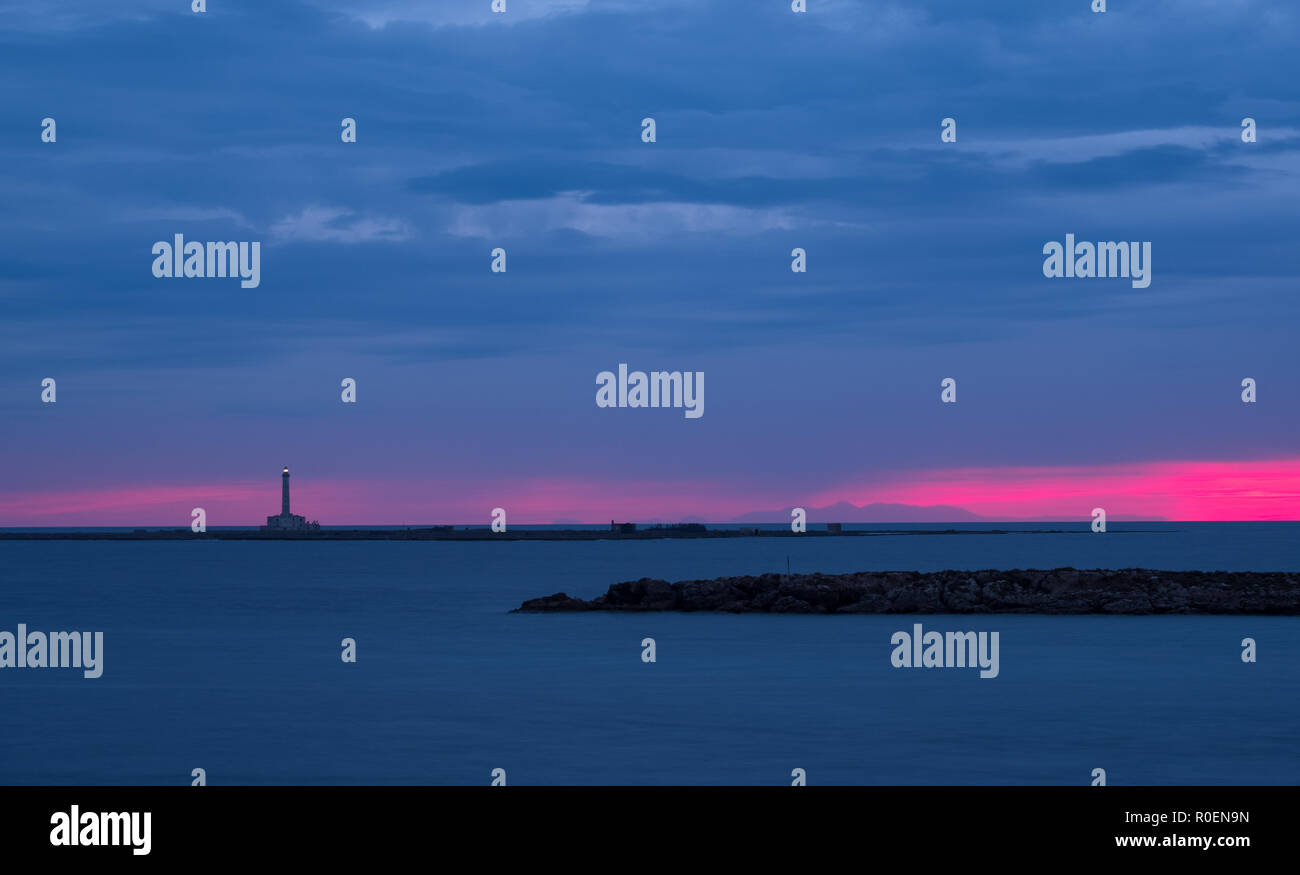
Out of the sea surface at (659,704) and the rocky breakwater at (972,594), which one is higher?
the rocky breakwater at (972,594)

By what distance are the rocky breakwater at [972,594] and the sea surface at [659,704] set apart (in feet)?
5.63

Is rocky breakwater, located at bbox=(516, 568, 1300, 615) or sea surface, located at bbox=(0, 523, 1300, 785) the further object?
rocky breakwater, located at bbox=(516, 568, 1300, 615)

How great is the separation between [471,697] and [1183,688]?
1555 cm

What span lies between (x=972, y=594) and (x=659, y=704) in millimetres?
26576

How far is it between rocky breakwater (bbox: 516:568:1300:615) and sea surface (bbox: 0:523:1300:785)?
171cm

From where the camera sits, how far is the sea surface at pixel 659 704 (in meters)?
22.0

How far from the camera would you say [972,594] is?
52625 mm

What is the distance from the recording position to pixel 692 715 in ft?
89.2

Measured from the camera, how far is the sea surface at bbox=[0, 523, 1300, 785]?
72.3ft

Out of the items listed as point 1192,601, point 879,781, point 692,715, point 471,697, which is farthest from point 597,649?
point 1192,601
